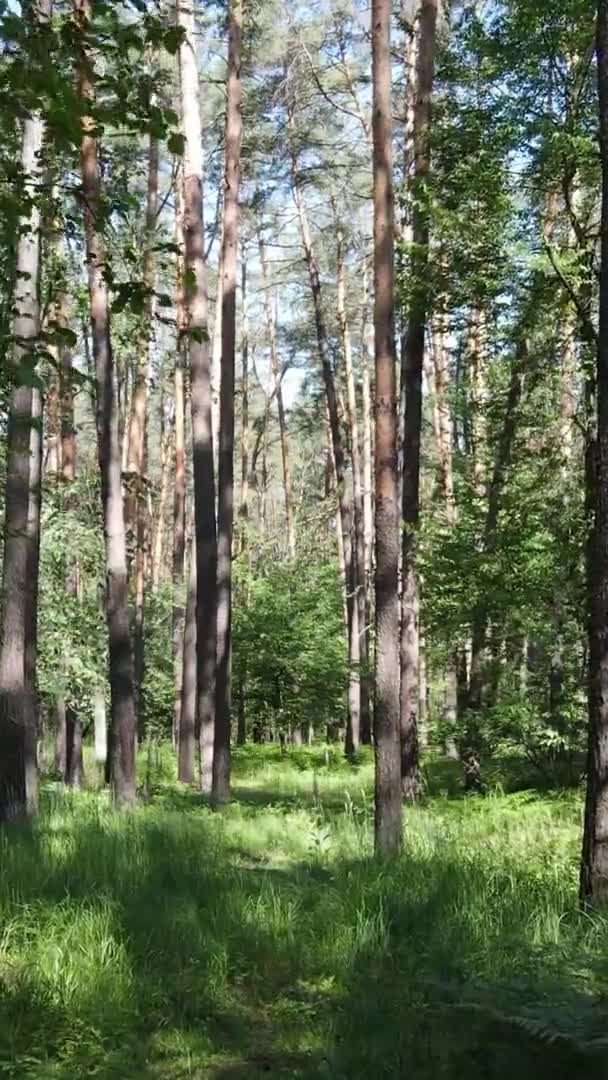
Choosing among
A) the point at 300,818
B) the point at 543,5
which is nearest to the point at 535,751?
the point at 300,818

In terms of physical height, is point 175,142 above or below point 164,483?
below

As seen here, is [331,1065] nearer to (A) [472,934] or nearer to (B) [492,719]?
(A) [472,934]

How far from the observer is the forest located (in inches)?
151

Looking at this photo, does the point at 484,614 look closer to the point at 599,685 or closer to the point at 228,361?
the point at 228,361

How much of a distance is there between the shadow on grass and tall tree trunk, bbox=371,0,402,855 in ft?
4.37

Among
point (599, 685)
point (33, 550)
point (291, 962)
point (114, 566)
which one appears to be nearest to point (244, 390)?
point (114, 566)

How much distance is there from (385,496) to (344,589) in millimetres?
17780

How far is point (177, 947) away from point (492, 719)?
25.5 feet

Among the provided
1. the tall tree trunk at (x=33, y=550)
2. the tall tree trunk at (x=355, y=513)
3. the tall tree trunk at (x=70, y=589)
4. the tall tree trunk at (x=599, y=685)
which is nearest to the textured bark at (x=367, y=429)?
the tall tree trunk at (x=355, y=513)

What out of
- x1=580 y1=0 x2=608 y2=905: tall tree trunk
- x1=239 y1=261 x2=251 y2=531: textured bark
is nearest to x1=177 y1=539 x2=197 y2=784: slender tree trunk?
x1=580 y1=0 x2=608 y2=905: tall tree trunk

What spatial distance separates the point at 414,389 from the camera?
12242 mm

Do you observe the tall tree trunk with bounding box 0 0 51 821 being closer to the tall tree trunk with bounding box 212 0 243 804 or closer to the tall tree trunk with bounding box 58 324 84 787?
the tall tree trunk with bounding box 212 0 243 804

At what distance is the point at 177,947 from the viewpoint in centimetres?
504

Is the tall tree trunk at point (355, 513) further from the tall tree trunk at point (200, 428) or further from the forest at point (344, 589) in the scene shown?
the tall tree trunk at point (200, 428)
